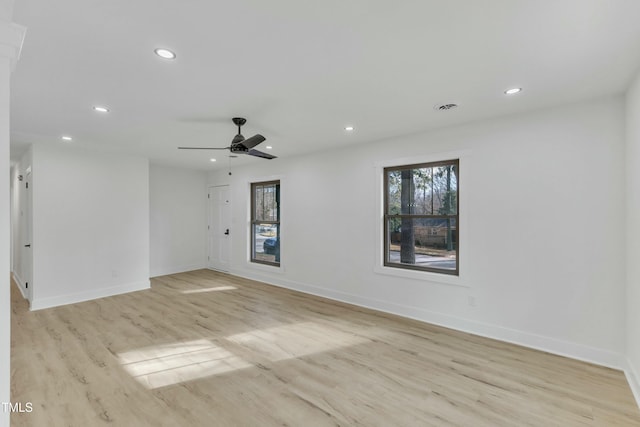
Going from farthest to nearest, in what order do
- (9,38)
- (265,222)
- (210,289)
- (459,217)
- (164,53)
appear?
1. (265,222)
2. (210,289)
3. (459,217)
4. (164,53)
5. (9,38)

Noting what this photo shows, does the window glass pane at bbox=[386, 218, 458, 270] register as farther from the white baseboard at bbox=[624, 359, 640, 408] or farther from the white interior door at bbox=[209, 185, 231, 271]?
the white interior door at bbox=[209, 185, 231, 271]

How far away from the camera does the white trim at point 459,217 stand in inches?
148

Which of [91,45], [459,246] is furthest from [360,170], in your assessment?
[91,45]

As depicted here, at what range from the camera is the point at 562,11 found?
1.69 metres

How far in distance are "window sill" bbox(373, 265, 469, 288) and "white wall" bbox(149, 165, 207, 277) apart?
4970mm

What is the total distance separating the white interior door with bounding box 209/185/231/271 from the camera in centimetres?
718

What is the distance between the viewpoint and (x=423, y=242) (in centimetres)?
424

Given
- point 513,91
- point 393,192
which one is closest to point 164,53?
point 513,91

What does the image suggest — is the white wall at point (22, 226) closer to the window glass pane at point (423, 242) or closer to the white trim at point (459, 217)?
the white trim at point (459, 217)

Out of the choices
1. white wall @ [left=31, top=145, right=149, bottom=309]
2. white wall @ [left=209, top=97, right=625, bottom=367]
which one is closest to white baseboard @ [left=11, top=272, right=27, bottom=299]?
white wall @ [left=31, top=145, right=149, bottom=309]

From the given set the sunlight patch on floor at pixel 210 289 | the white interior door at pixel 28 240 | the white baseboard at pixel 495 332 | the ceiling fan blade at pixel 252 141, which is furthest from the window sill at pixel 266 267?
the white interior door at pixel 28 240

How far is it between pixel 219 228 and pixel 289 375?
208 inches

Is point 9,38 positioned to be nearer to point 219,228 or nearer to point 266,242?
point 266,242

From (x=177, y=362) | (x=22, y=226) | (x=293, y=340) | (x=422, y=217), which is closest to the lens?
(x=177, y=362)
